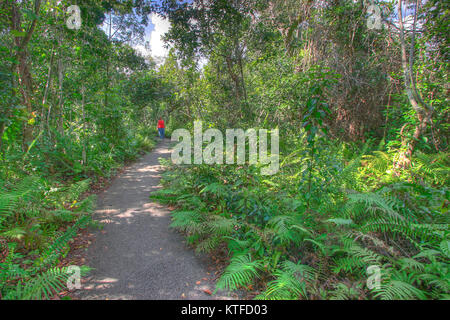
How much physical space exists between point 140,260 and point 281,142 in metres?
4.24

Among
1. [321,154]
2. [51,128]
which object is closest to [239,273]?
[321,154]

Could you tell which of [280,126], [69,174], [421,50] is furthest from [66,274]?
[421,50]

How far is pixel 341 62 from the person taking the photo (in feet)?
20.7

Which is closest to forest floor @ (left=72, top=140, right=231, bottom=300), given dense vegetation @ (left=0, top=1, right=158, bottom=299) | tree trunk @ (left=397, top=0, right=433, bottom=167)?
dense vegetation @ (left=0, top=1, right=158, bottom=299)

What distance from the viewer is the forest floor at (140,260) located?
232 cm

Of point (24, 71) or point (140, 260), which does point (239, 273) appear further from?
point (24, 71)

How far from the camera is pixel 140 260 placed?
9.41 feet

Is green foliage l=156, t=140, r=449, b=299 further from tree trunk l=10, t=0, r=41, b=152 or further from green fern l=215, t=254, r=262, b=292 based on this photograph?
tree trunk l=10, t=0, r=41, b=152

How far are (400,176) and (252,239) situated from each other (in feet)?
12.2

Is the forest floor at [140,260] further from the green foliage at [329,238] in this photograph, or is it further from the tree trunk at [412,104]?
the tree trunk at [412,104]

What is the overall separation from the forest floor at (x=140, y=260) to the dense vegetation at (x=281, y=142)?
0.32m

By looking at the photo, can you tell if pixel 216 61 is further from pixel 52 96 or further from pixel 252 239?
pixel 252 239

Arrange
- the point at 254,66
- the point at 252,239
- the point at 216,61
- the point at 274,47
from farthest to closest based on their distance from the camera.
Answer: the point at 216,61
the point at 254,66
the point at 274,47
the point at 252,239

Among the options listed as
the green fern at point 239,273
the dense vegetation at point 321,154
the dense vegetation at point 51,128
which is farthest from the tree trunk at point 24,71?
the green fern at point 239,273
